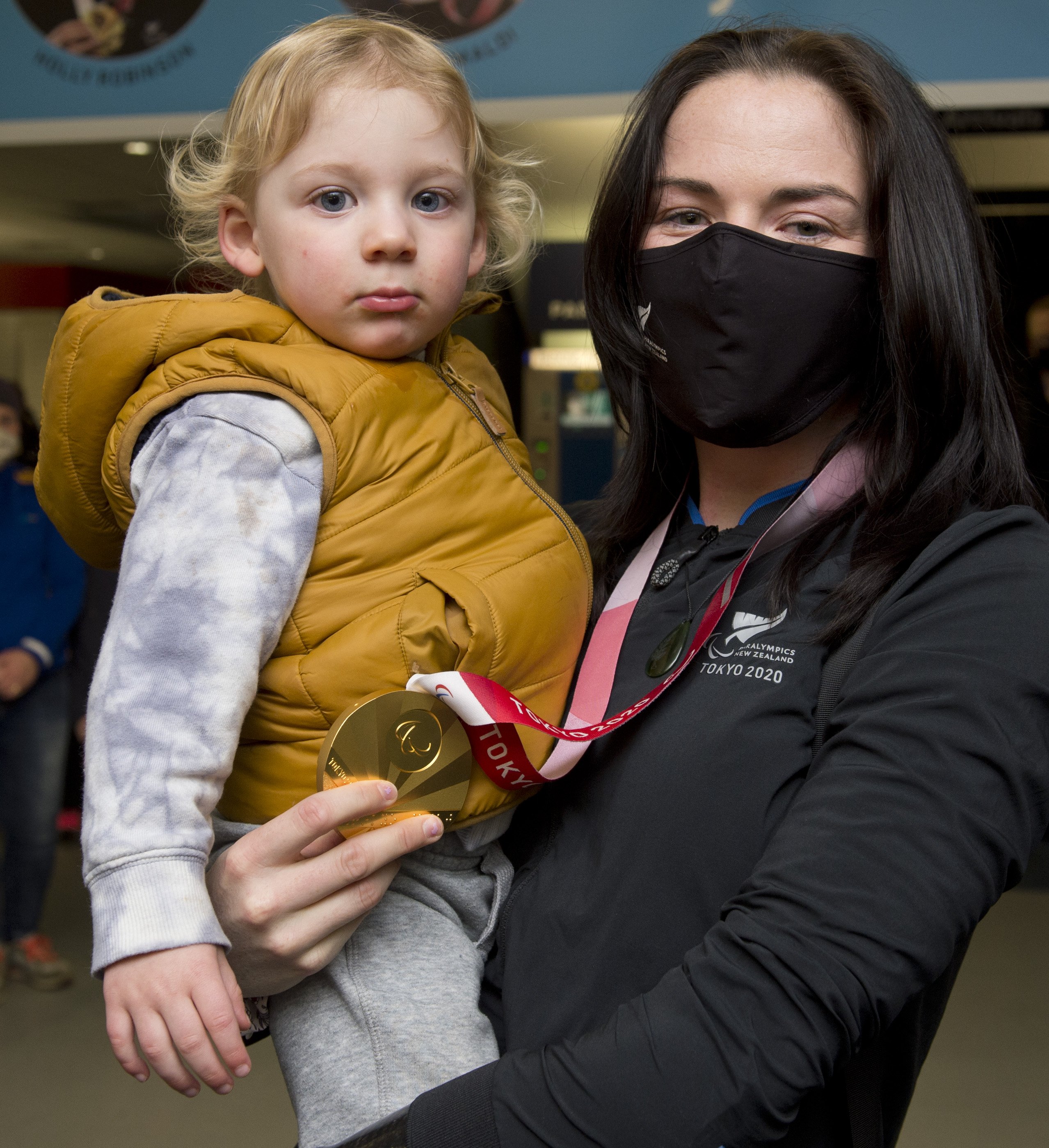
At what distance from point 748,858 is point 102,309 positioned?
2.87ft

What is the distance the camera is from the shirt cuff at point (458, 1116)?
896 mm

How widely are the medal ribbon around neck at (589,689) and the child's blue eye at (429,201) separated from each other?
516mm

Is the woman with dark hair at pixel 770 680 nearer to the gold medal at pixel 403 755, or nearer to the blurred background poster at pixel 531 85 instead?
the gold medal at pixel 403 755

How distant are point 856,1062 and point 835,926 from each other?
0.26 m

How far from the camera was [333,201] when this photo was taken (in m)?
1.27

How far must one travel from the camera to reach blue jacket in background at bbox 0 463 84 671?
13.0 feet

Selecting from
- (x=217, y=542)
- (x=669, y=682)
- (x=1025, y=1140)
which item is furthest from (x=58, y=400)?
(x=1025, y=1140)

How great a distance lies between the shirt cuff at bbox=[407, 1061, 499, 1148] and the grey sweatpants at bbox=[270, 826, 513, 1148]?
156mm

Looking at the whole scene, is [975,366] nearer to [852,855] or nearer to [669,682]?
[669,682]

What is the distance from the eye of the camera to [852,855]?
875mm

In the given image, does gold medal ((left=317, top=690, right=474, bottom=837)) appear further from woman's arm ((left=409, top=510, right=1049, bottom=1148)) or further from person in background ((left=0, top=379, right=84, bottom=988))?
person in background ((left=0, top=379, right=84, bottom=988))

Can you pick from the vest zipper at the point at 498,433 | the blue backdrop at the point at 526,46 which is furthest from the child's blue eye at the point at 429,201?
the blue backdrop at the point at 526,46

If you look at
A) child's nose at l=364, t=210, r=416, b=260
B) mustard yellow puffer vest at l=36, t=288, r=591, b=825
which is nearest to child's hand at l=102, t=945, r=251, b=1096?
mustard yellow puffer vest at l=36, t=288, r=591, b=825

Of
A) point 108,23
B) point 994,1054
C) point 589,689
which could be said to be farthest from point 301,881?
point 108,23
